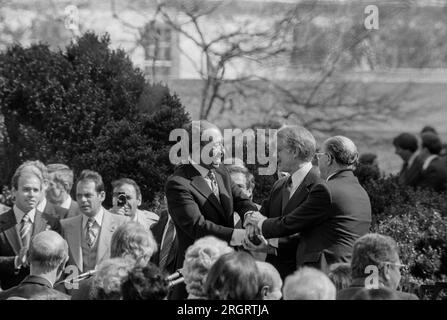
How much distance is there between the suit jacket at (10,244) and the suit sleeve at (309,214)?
214 centimetres

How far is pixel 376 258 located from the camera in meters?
5.93

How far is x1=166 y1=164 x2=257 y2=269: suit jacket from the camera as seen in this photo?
7.04 m

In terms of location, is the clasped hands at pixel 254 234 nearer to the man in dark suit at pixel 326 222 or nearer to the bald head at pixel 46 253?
the man in dark suit at pixel 326 222

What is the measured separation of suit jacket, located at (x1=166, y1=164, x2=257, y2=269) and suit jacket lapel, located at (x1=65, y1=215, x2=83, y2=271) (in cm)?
93

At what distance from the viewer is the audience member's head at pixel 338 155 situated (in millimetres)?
7160

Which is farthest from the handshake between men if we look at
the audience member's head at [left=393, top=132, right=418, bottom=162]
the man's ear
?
the audience member's head at [left=393, top=132, right=418, bottom=162]

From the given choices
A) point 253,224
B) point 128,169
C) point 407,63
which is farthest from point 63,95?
point 407,63

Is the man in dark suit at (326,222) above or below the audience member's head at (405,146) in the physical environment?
below

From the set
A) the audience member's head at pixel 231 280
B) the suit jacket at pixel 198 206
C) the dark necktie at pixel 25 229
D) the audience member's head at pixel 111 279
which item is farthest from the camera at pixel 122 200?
the audience member's head at pixel 231 280

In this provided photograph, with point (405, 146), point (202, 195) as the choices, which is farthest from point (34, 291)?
point (405, 146)

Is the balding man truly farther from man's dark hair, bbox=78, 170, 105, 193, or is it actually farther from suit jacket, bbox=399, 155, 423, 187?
suit jacket, bbox=399, 155, 423, 187

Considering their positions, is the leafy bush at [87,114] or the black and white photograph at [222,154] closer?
the black and white photograph at [222,154]

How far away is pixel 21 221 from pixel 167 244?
127 centimetres

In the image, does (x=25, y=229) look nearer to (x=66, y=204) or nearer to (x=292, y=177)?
(x=66, y=204)
